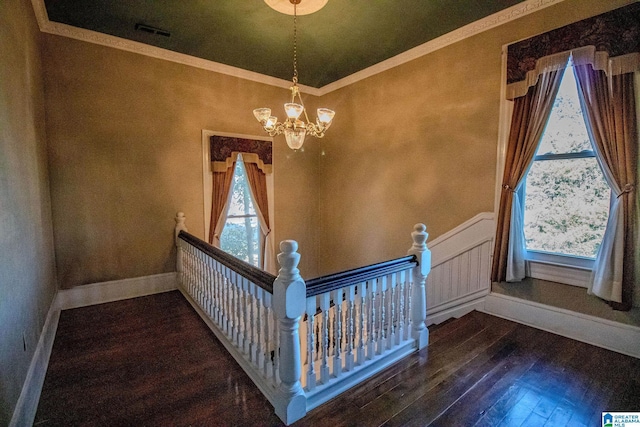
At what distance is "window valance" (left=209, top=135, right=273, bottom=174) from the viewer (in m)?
3.97

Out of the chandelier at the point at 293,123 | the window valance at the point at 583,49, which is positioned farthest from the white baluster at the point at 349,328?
the window valance at the point at 583,49

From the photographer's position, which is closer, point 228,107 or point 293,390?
point 293,390

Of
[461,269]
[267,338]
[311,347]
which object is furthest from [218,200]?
[461,269]

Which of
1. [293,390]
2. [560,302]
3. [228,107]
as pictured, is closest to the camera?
[293,390]

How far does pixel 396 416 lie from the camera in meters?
1.70

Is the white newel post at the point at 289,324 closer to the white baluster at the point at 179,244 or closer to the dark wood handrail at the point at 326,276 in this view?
the dark wood handrail at the point at 326,276

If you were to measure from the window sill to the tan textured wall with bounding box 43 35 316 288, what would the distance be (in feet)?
12.7

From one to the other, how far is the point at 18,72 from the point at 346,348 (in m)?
2.99

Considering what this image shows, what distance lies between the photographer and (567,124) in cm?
259

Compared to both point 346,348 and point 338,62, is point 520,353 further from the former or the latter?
point 338,62

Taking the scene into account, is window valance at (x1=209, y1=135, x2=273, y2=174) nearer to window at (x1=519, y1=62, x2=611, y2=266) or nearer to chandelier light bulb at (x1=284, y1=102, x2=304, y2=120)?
chandelier light bulb at (x1=284, y1=102, x2=304, y2=120)

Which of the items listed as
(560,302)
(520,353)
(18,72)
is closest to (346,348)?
(520,353)

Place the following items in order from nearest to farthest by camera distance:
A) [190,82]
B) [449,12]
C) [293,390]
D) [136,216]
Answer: [293,390] < [449,12] < [136,216] < [190,82]

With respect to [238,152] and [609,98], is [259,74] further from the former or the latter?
[609,98]
